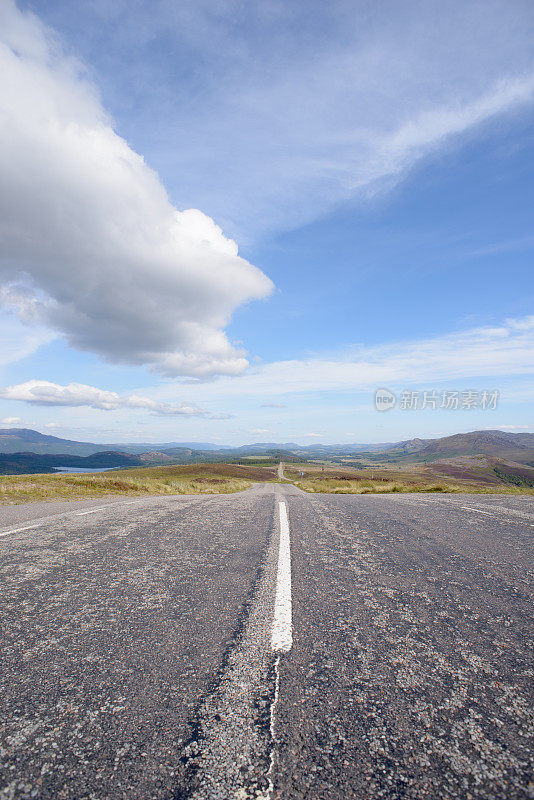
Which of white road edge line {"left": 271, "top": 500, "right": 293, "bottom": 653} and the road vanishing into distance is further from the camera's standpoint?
white road edge line {"left": 271, "top": 500, "right": 293, "bottom": 653}

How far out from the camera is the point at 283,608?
3.62 m

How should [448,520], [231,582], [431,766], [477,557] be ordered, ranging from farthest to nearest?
[448,520], [477,557], [231,582], [431,766]

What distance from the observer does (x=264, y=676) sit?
8.34ft

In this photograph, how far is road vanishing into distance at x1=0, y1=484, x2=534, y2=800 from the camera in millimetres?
1772

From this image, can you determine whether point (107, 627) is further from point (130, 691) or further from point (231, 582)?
point (231, 582)

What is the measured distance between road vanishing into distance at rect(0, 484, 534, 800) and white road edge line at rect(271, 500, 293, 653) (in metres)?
0.02

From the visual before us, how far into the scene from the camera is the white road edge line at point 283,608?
2.98m

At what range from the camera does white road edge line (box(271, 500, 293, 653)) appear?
2975 mm

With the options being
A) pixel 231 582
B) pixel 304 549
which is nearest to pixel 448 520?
pixel 304 549

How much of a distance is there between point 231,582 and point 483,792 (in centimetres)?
307

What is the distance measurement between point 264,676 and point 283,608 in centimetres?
110

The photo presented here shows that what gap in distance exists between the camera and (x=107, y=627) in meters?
3.23

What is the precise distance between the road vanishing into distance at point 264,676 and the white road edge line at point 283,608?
23 mm

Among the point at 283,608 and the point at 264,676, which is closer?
the point at 264,676
